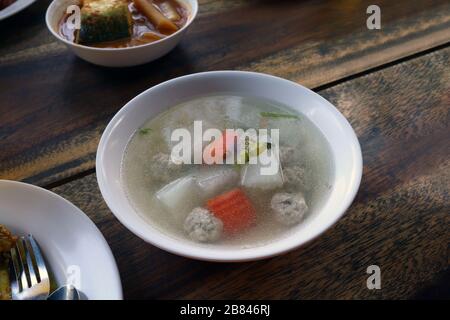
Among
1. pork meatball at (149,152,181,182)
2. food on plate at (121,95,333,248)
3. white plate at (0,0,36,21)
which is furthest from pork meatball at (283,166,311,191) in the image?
white plate at (0,0,36,21)

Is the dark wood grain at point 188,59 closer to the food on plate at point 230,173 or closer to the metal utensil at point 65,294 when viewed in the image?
the food on plate at point 230,173

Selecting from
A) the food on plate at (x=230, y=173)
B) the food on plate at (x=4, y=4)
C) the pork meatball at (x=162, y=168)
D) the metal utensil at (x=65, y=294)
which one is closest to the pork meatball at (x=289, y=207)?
the food on plate at (x=230, y=173)

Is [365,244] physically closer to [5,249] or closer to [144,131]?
[144,131]

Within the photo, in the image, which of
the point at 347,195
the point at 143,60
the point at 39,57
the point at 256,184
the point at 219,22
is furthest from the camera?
the point at 219,22

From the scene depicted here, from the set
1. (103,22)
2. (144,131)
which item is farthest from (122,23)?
(144,131)

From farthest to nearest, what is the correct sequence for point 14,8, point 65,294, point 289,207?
point 14,8 → point 289,207 → point 65,294

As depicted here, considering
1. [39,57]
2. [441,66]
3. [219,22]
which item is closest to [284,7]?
[219,22]

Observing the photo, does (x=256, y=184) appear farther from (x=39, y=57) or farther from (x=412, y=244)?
(x=39, y=57)
